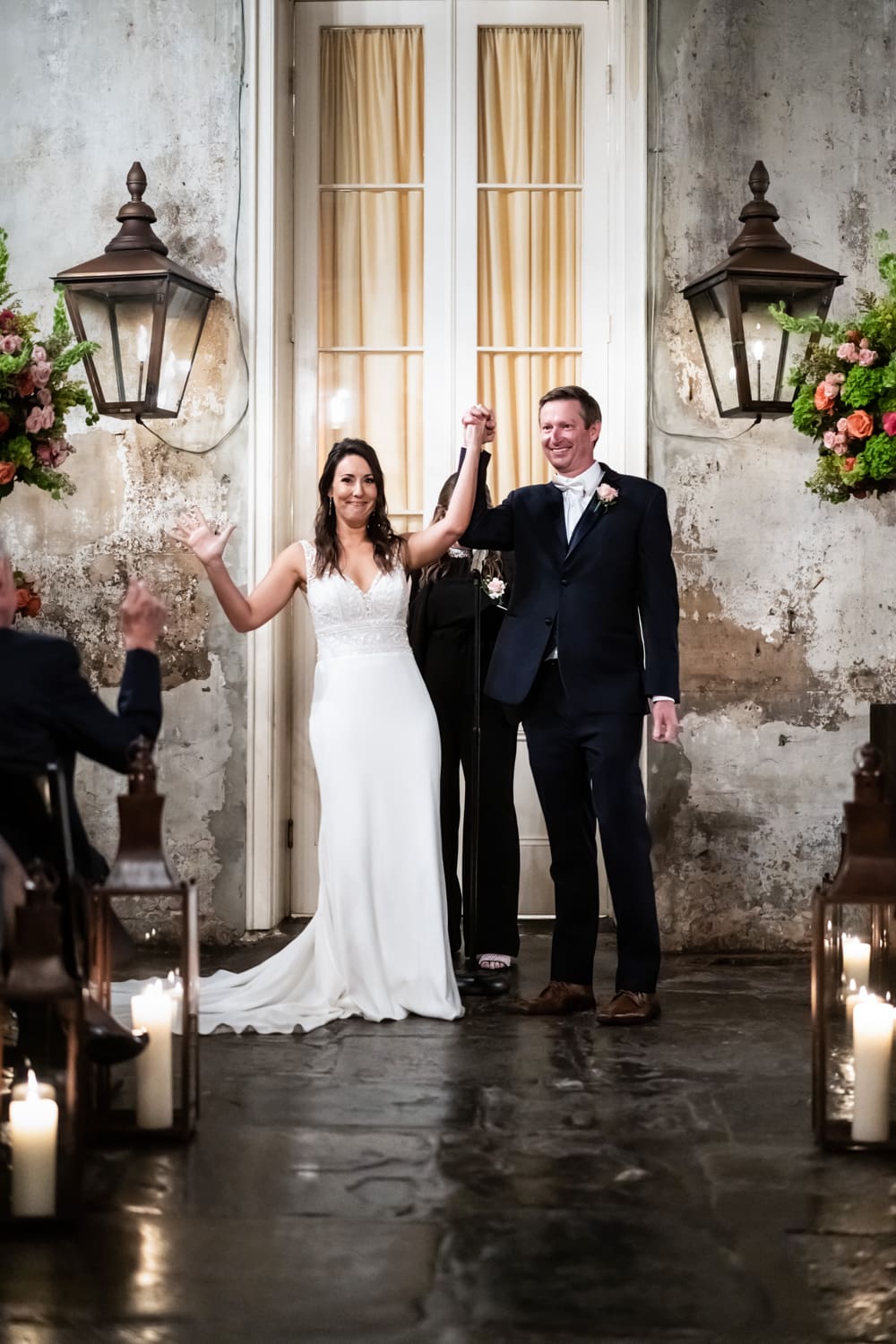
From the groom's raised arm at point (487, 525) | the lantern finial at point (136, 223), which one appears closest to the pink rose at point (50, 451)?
the lantern finial at point (136, 223)

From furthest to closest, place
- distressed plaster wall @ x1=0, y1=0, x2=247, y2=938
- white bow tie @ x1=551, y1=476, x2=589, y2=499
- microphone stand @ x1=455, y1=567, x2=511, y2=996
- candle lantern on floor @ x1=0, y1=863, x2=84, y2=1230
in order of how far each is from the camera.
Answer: distressed plaster wall @ x1=0, y1=0, x2=247, y2=938 < microphone stand @ x1=455, y1=567, x2=511, y2=996 < white bow tie @ x1=551, y1=476, x2=589, y2=499 < candle lantern on floor @ x1=0, y1=863, x2=84, y2=1230

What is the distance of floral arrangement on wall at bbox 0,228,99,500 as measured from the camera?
15.8 ft

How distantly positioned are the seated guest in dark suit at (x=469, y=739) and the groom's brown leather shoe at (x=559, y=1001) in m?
0.59

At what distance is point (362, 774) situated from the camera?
4.99 meters

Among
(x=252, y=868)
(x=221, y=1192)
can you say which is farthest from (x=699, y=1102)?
(x=252, y=868)

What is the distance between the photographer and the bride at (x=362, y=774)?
483 cm

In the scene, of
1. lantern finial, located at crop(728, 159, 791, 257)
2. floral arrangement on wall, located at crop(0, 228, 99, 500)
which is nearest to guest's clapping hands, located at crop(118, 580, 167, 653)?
floral arrangement on wall, located at crop(0, 228, 99, 500)

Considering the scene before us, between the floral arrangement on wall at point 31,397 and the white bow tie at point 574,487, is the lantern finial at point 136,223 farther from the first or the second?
the white bow tie at point 574,487

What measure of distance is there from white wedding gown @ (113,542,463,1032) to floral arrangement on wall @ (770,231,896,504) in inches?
59.0

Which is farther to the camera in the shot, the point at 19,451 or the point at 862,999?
the point at 19,451

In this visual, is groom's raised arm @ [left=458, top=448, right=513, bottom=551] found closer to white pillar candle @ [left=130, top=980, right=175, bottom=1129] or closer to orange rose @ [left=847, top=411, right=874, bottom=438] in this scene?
orange rose @ [left=847, top=411, right=874, bottom=438]

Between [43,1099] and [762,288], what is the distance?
395cm

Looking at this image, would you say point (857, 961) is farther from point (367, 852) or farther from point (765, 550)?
point (765, 550)

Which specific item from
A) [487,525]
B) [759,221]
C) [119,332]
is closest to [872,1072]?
[487,525]
